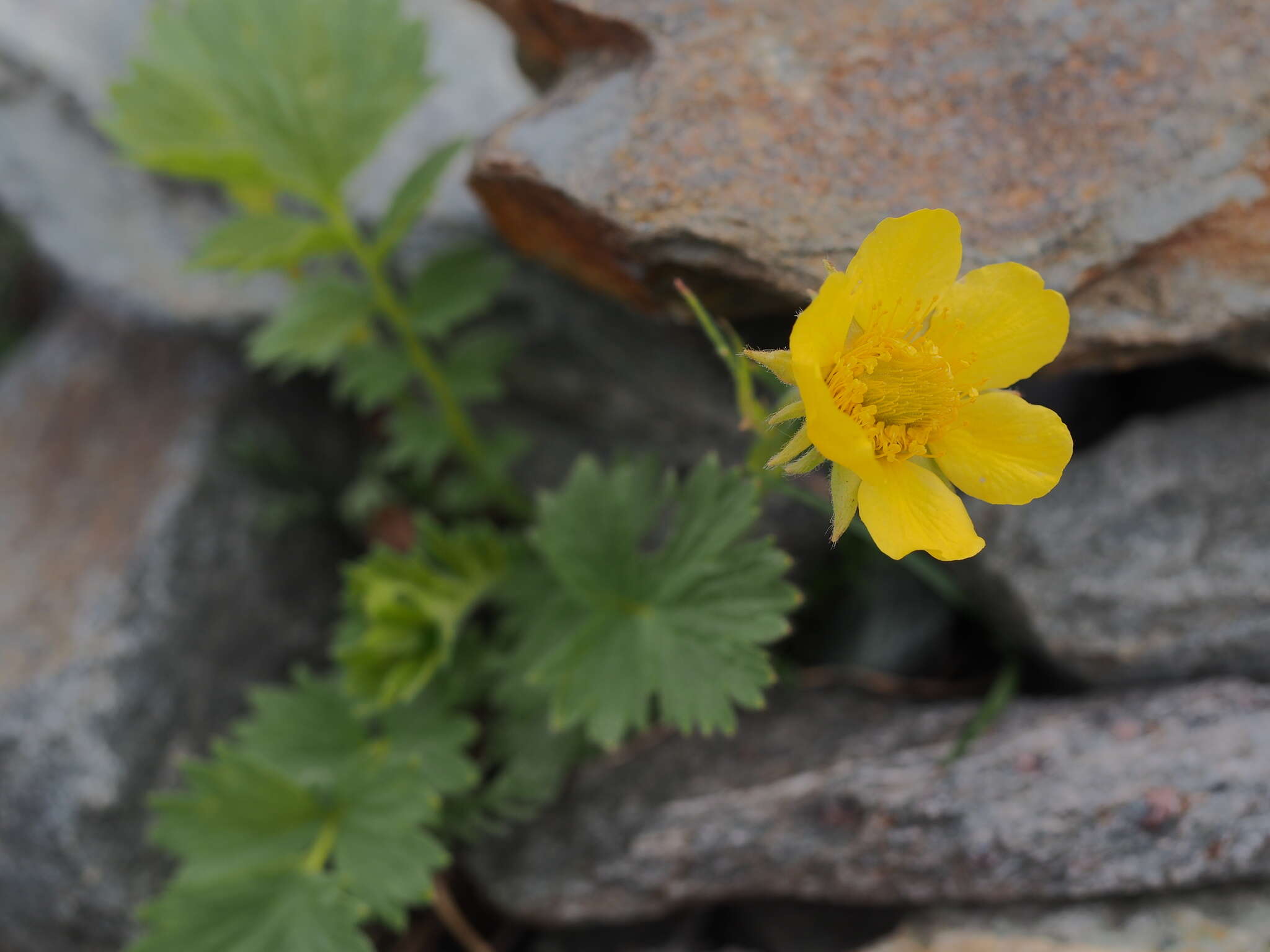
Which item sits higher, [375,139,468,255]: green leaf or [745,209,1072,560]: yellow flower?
[375,139,468,255]: green leaf

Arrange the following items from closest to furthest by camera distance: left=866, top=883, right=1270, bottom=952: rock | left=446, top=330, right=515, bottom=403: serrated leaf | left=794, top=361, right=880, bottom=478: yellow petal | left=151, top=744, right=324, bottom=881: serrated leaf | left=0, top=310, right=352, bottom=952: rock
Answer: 1. left=794, top=361, right=880, bottom=478: yellow petal
2. left=866, top=883, right=1270, bottom=952: rock
3. left=151, top=744, right=324, bottom=881: serrated leaf
4. left=0, top=310, right=352, bottom=952: rock
5. left=446, top=330, right=515, bottom=403: serrated leaf

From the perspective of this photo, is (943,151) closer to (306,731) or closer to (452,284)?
(452,284)

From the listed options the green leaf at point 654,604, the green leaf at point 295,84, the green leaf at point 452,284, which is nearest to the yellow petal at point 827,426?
the green leaf at point 654,604

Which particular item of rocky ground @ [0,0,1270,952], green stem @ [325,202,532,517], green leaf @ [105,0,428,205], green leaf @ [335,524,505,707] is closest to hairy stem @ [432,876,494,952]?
rocky ground @ [0,0,1270,952]

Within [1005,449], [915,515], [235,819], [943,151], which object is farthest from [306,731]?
[943,151]

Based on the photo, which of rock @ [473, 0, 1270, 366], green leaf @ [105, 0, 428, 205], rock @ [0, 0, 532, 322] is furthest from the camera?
rock @ [0, 0, 532, 322]

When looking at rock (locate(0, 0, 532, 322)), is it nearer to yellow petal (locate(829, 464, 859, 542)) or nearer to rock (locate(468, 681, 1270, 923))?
rock (locate(468, 681, 1270, 923))

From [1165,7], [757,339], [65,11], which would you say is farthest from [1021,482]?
[65,11]
